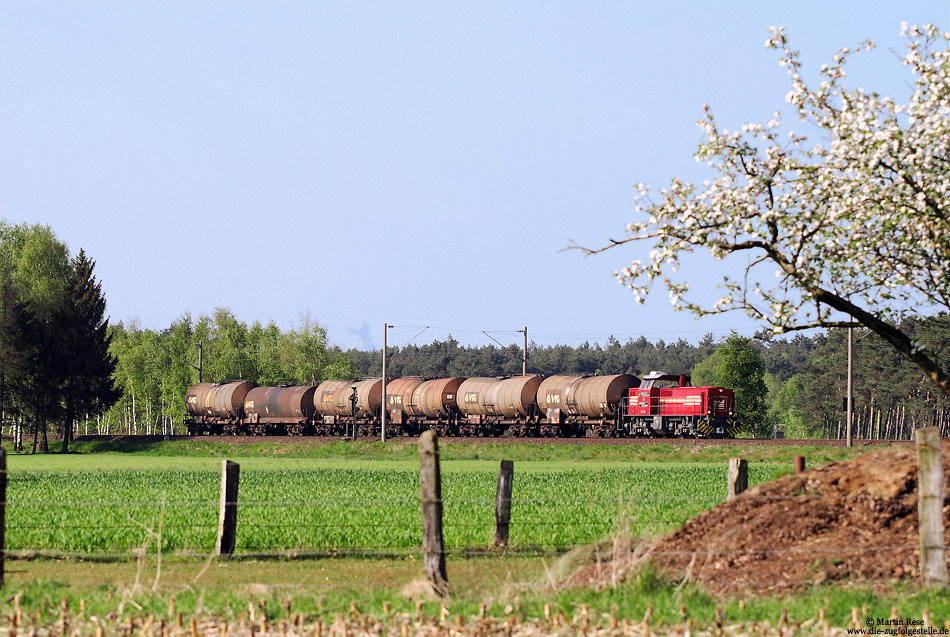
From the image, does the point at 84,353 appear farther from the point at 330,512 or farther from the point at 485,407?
the point at 330,512

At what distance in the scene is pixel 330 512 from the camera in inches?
792

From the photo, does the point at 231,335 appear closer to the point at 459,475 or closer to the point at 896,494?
the point at 459,475

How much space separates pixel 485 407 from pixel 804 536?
4934 centimetres

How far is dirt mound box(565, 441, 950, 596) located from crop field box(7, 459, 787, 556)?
0.82 m

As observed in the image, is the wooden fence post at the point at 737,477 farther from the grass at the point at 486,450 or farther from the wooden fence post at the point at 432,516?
the grass at the point at 486,450

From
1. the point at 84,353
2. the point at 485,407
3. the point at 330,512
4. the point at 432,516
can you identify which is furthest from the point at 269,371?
the point at 432,516

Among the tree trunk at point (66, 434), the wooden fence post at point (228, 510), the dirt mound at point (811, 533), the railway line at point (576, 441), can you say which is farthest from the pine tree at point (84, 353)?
the dirt mound at point (811, 533)

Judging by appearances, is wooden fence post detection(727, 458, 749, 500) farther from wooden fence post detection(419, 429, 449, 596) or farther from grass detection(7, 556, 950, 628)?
wooden fence post detection(419, 429, 449, 596)

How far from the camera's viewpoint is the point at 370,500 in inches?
920

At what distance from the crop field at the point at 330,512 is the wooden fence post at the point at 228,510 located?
0.36m

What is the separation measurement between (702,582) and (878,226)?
6738 mm

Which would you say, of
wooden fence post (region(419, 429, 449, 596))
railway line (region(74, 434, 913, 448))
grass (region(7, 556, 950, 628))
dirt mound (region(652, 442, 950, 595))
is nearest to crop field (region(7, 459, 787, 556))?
dirt mound (region(652, 442, 950, 595))

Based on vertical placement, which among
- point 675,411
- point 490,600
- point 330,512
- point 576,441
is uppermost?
point 490,600

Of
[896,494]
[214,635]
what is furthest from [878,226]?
[214,635]
